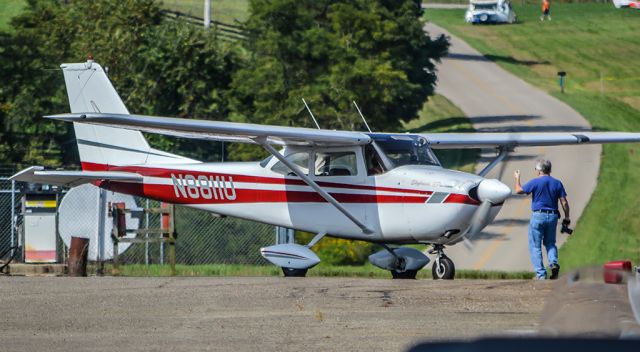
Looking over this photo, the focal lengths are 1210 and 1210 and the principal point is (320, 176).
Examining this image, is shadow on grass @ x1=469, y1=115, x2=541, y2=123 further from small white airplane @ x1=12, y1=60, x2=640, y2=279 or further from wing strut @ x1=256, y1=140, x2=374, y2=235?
wing strut @ x1=256, y1=140, x2=374, y2=235

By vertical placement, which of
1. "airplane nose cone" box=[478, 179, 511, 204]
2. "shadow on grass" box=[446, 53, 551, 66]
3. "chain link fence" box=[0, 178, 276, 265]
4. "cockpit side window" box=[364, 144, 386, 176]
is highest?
"shadow on grass" box=[446, 53, 551, 66]

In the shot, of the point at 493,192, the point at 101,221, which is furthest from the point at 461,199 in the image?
the point at 101,221

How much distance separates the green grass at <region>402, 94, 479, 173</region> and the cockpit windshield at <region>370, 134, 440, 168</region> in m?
19.3

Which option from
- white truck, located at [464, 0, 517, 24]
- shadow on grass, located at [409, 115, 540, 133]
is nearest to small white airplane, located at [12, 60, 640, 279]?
shadow on grass, located at [409, 115, 540, 133]

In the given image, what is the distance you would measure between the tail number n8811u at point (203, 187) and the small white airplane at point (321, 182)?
16mm

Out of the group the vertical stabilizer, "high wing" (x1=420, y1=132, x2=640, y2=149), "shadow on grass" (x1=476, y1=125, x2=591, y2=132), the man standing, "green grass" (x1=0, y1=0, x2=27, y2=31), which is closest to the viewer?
the man standing

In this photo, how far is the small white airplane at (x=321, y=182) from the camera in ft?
54.7

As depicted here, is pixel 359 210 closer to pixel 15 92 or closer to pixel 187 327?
pixel 187 327

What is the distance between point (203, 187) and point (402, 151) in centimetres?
355

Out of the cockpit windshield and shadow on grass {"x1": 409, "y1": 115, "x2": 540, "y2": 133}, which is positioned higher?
the cockpit windshield

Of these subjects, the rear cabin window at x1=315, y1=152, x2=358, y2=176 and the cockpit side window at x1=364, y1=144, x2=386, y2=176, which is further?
the rear cabin window at x1=315, y1=152, x2=358, y2=176

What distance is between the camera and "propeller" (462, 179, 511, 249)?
52.7 ft

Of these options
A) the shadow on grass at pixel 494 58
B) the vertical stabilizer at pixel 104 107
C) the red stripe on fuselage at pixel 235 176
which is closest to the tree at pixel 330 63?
the vertical stabilizer at pixel 104 107

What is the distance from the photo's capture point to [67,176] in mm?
19203
